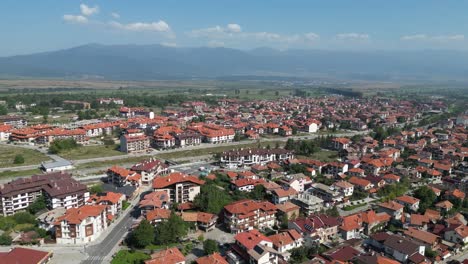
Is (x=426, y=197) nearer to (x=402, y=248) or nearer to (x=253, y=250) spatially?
(x=402, y=248)

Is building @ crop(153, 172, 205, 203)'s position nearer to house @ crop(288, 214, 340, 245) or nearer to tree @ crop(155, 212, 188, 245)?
tree @ crop(155, 212, 188, 245)

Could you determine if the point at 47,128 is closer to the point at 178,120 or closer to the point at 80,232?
the point at 178,120

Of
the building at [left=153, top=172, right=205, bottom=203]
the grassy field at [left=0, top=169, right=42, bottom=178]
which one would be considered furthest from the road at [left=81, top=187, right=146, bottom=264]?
the grassy field at [left=0, top=169, right=42, bottom=178]

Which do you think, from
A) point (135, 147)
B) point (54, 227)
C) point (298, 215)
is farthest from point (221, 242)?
point (135, 147)

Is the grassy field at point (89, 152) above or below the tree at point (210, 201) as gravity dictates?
below

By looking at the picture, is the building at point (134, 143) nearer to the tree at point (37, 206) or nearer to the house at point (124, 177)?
the house at point (124, 177)

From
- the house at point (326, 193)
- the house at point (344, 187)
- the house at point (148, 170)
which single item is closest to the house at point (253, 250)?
the house at point (326, 193)
